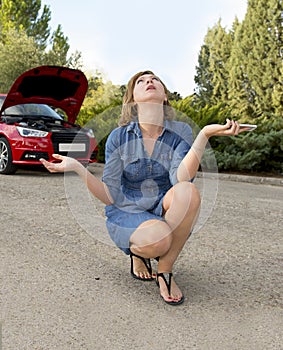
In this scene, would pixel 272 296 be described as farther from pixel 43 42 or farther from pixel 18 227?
pixel 43 42

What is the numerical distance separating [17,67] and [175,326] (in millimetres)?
30014

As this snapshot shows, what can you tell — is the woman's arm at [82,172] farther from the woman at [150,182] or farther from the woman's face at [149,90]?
the woman's face at [149,90]

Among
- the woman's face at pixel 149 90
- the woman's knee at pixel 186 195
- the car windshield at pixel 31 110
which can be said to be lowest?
the car windshield at pixel 31 110

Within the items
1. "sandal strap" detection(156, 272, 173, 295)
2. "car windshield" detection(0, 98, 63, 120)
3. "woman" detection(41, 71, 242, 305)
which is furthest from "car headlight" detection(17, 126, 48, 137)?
"sandal strap" detection(156, 272, 173, 295)

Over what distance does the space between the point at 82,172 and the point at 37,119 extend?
6275mm

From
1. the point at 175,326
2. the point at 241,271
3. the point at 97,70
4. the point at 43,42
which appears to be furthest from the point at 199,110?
the point at 43,42

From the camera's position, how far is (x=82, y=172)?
2.81 metres

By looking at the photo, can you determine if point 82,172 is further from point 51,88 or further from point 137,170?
point 51,88

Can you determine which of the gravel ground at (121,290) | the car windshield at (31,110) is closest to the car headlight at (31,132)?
the car windshield at (31,110)

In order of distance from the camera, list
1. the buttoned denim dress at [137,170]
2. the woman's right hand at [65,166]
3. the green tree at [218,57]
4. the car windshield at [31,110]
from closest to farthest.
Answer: the woman's right hand at [65,166] → the buttoned denim dress at [137,170] → the car windshield at [31,110] → the green tree at [218,57]

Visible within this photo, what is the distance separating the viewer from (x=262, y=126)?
10938mm

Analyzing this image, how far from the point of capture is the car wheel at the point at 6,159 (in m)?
8.41

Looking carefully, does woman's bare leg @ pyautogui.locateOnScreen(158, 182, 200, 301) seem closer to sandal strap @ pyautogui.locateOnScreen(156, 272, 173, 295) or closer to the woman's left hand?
sandal strap @ pyautogui.locateOnScreen(156, 272, 173, 295)

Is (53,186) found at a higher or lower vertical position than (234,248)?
lower
